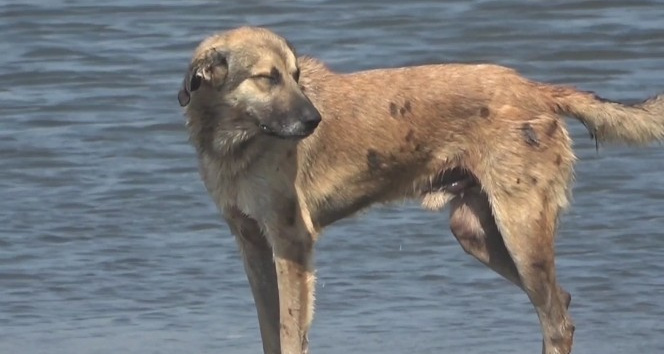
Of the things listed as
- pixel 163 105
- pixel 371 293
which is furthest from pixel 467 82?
pixel 163 105

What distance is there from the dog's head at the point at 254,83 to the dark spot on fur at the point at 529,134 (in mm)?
1013

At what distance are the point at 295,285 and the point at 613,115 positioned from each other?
1.56 meters

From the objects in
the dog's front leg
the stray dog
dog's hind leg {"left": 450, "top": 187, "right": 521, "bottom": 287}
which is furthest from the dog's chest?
dog's hind leg {"left": 450, "top": 187, "right": 521, "bottom": 287}

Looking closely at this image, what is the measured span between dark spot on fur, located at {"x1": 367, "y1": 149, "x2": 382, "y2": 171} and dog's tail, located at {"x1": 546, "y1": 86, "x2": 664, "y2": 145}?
2.58ft

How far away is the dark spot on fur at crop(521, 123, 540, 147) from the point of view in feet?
24.3

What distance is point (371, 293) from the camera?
881 centimetres

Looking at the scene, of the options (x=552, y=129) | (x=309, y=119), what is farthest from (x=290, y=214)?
(x=552, y=129)

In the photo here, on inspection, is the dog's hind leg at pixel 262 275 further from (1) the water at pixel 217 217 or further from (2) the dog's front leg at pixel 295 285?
(1) the water at pixel 217 217

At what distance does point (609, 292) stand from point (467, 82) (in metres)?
1.73

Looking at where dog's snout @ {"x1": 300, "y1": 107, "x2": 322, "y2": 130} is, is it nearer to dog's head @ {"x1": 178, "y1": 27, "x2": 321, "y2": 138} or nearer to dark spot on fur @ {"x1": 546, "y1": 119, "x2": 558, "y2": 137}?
dog's head @ {"x1": 178, "y1": 27, "x2": 321, "y2": 138}

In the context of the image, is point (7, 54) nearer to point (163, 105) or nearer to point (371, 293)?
point (163, 105)

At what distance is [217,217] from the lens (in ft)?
33.2

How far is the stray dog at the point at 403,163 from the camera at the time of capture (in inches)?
282

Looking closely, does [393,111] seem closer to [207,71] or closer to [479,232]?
[479,232]
